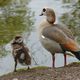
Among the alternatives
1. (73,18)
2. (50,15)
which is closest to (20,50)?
(50,15)

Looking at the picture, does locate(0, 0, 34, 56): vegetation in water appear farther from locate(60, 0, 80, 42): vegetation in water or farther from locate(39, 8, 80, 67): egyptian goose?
locate(39, 8, 80, 67): egyptian goose

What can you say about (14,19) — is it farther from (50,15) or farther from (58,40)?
(58,40)

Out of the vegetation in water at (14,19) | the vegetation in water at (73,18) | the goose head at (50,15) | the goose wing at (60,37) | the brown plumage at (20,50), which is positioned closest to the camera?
the brown plumage at (20,50)

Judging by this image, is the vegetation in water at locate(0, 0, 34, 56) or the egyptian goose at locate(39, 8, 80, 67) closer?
the egyptian goose at locate(39, 8, 80, 67)

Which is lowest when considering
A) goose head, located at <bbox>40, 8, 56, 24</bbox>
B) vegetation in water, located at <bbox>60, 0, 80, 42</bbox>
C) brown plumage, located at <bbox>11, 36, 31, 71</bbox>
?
vegetation in water, located at <bbox>60, 0, 80, 42</bbox>

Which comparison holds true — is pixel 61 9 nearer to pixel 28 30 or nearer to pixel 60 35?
pixel 28 30

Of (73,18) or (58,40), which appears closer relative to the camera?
A: (58,40)

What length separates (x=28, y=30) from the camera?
42.0ft

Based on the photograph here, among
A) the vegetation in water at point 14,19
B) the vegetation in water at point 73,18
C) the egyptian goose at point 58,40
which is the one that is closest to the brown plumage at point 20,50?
the egyptian goose at point 58,40

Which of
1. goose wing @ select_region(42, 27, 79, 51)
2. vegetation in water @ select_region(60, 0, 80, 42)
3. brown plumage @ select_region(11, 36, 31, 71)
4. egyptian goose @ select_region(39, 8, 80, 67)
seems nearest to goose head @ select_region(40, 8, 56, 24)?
egyptian goose @ select_region(39, 8, 80, 67)

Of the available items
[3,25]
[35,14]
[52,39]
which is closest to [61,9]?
[35,14]

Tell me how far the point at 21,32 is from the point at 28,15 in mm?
2107

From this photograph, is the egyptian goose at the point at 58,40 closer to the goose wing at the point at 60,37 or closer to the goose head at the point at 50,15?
the goose wing at the point at 60,37

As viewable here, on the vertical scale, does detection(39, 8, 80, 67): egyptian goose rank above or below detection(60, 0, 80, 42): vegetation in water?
above
